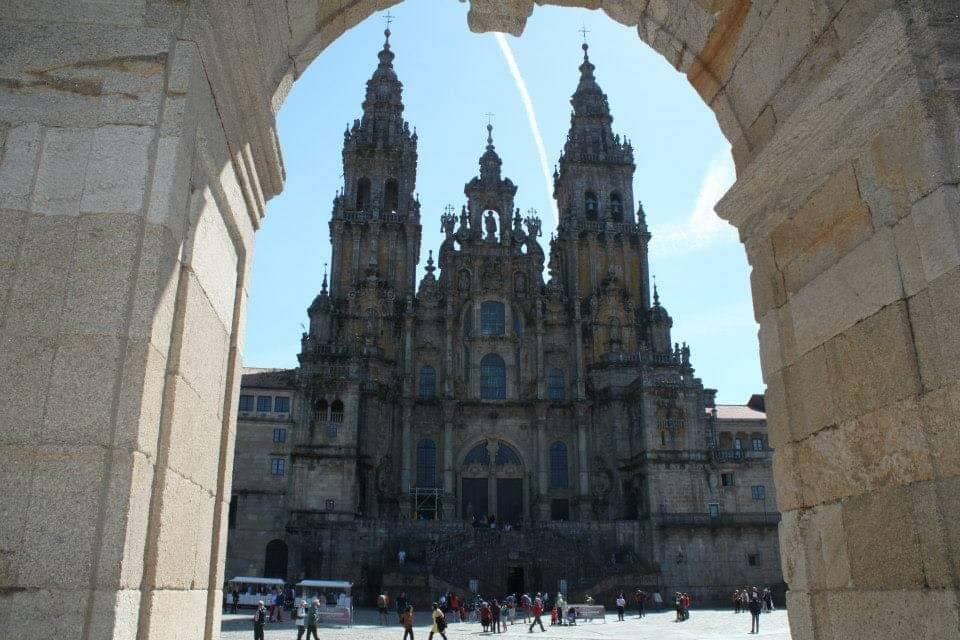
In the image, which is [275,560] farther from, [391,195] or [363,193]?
[391,195]

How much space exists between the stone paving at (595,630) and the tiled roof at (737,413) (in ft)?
78.4

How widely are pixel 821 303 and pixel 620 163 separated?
47771 millimetres

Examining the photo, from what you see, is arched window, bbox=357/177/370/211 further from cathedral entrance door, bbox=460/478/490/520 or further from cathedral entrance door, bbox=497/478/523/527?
cathedral entrance door, bbox=497/478/523/527

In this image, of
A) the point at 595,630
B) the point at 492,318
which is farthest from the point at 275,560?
the point at 595,630

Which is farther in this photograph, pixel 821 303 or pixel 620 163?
pixel 620 163

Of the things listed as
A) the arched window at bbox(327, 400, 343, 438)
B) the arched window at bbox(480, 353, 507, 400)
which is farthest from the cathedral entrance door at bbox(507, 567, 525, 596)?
the arched window at bbox(327, 400, 343, 438)

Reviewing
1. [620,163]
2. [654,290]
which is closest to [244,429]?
[654,290]

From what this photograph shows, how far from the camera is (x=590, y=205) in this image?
50.0 metres

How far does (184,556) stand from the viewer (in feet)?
12.7

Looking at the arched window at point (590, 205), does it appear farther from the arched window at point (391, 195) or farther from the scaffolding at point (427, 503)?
the scaffolding at point (427, 503)

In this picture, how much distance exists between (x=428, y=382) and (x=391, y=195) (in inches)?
500

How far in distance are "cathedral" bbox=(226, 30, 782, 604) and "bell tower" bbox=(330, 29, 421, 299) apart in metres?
0.13

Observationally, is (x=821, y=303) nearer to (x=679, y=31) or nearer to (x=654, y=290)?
(x=679, y=31)

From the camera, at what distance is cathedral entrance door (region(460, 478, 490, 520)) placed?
40844 millimetres
